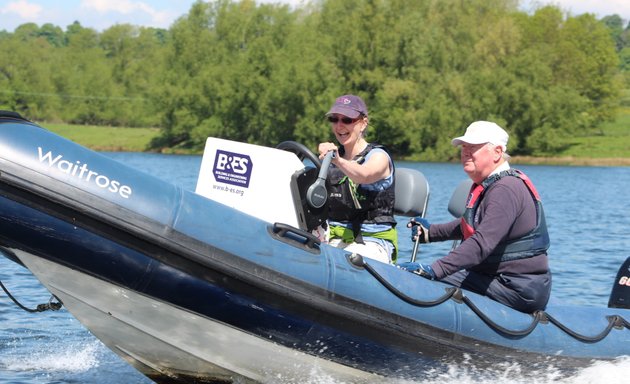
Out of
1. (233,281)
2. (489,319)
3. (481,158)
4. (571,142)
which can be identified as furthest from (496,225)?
(571,142)

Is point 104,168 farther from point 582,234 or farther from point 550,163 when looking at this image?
point 550,163

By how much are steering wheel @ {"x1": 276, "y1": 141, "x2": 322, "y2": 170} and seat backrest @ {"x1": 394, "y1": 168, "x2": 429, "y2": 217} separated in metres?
0.83

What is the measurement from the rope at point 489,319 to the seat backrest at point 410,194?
0.94 m

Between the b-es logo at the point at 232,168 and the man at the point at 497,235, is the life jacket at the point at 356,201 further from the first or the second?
the b-es logo at the point at 232,168

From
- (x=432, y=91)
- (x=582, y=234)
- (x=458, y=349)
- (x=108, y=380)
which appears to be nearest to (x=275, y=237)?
(x=458, y=349)

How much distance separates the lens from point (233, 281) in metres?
4.42

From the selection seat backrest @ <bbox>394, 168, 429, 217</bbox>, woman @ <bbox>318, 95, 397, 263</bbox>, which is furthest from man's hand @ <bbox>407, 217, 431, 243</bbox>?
woman @ <bbox>318, 95, 397, 263</bbox>

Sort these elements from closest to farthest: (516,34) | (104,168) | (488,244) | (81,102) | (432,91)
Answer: (104,168) < (488,244) < (432,91) < (516,34) < (81,102)

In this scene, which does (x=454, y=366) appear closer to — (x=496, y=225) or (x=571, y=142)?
(x=496, y=225)

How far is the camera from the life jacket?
16.9ft

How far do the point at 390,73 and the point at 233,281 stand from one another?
131ft

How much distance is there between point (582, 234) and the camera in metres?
15.3

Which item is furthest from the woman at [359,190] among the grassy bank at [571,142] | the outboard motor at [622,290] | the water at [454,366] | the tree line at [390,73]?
the grassy bank at [571,142]

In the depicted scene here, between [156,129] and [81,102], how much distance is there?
29.9 ft
